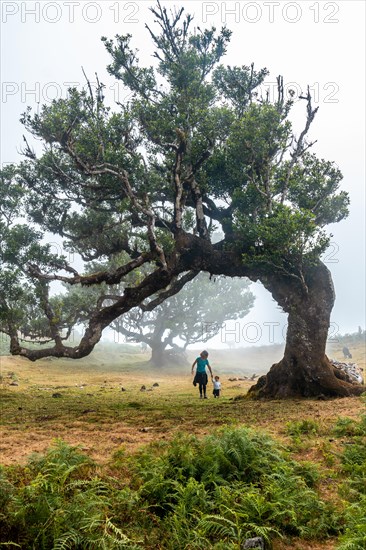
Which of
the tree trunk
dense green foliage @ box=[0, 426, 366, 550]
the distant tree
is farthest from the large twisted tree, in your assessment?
the distant tree

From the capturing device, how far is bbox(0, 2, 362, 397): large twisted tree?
53.6ft

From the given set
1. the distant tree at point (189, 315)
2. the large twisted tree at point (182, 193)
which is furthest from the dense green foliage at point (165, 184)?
the distant tree at point (189, 315)

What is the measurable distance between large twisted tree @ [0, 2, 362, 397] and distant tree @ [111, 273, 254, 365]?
3077 cm

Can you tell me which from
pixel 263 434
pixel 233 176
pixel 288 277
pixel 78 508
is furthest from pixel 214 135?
pixel 78 508

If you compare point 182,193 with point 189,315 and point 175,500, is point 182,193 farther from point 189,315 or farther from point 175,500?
point 189,315

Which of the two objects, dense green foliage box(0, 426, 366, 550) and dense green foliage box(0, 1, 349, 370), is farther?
dense green foliage box(0, 1, 349, 370)

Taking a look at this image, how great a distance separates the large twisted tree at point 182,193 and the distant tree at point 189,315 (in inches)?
1212

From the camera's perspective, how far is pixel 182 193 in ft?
59.7

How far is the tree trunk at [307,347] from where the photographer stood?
16.3m

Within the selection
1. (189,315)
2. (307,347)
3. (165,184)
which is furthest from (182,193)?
(189,315)

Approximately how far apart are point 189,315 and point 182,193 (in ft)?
128

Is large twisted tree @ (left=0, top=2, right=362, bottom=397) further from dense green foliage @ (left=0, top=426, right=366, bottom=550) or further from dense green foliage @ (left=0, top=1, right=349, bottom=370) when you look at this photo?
dense green foliage @ (left=0, top=426, right=366, bottom=550)

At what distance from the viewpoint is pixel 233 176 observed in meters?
17.7

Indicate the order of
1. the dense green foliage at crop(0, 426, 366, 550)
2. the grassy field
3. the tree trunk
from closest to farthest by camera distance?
1. the dense green foliage at crop(0, 426, 366, 550)
2. the grassy field
3. the tree trunk
